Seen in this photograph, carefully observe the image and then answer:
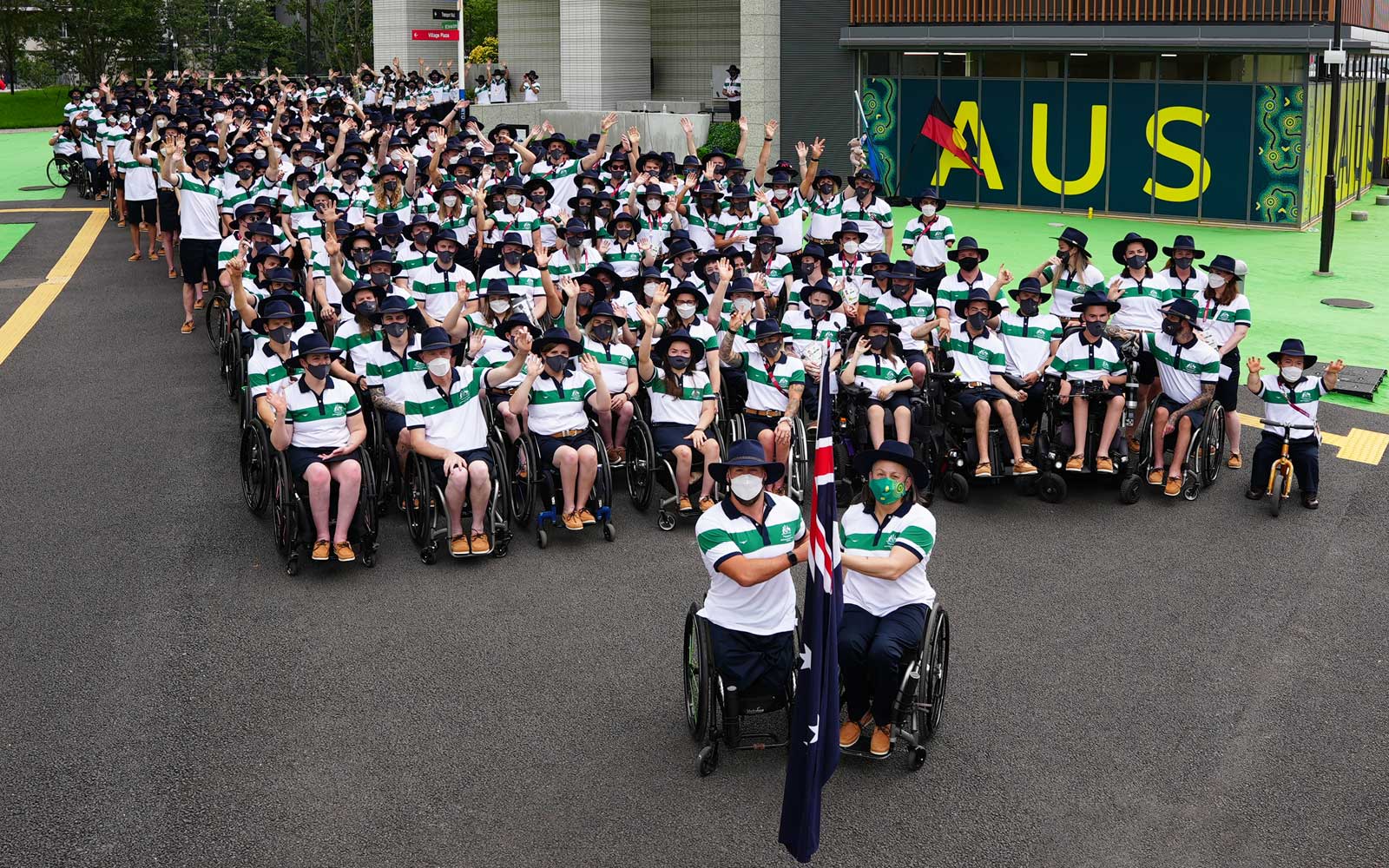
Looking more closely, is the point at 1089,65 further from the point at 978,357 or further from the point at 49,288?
the point at 49,288

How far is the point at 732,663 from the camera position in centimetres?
721

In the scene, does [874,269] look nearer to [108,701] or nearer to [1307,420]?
[1307,420]

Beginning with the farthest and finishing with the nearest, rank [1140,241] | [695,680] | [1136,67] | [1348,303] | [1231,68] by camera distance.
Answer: [1136,67]
[1231,68]
[1348,303]
[1140,241]
[695,680]

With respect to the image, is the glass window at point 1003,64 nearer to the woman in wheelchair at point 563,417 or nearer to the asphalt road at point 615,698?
the asphalt road at point 615,698

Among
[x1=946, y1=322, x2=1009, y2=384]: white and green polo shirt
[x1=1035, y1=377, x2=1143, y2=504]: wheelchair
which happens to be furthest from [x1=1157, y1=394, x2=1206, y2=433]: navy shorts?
[x1=946, y1=322, x2=1009, y2=384]: white and green polo shirt

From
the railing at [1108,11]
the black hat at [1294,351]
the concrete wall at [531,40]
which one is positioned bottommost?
the black hat at [1294,351]

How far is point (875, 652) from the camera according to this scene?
7.11 metres

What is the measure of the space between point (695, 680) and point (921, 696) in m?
1.17

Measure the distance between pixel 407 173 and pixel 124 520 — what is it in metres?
7.88

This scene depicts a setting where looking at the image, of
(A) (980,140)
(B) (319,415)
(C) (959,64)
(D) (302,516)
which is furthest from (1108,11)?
(D) (302,516)

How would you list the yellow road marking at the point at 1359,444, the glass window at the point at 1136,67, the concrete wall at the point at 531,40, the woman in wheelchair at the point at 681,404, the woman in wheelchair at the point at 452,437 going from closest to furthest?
the woman in wheelchair at the point at 452,437 < the woman in wheelchair at the point at 681,404 < the yellow road marking at the point at 1359,444 < the glass window at the point at 1136,67 < the concrete wall at the point at 531,40

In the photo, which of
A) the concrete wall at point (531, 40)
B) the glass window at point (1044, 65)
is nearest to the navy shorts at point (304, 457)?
the glass window at point (1044, 65)

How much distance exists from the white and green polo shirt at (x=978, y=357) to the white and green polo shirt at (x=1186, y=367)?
128 cm

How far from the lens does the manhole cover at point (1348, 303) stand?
18719 mm
